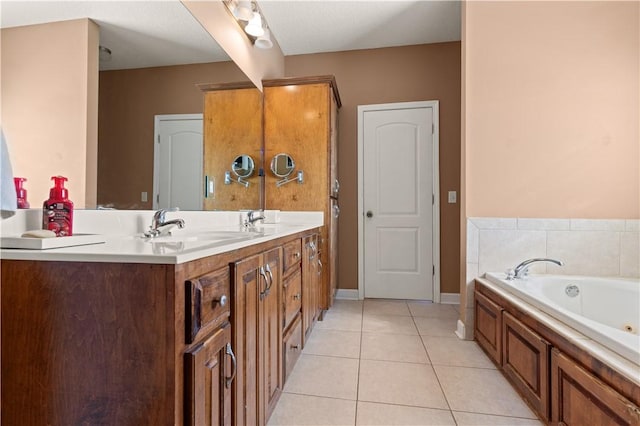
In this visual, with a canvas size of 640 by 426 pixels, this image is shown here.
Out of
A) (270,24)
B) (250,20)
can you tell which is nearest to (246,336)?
(250,20)

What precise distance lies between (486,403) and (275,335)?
3.38 feet

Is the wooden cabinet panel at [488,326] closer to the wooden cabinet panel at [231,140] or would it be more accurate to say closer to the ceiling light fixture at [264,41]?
the wooden cabinet panel at [231,140]

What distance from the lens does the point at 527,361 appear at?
1.39m

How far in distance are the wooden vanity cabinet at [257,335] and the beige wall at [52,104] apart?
609mm

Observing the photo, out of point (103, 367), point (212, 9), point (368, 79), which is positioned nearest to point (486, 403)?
point (103, 367)

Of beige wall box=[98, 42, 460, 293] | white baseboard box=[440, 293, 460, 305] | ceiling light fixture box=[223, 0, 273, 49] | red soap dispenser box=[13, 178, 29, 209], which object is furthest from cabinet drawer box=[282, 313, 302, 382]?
ceiling light fixture box=[223, 0, 273, 49]

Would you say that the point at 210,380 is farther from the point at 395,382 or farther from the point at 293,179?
the point at 293,179

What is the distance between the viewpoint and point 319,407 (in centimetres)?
137

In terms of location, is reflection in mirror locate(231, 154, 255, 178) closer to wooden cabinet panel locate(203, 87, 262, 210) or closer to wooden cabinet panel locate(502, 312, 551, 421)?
wooden cabinet panel locate(203, 87, 262, 210)

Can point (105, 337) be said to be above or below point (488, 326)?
above

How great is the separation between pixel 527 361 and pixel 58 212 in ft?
6.15

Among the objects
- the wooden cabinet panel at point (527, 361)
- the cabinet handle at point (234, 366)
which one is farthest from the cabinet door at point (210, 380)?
the wooden cabinet panel at point (527, 361)

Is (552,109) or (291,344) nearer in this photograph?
(291,344)

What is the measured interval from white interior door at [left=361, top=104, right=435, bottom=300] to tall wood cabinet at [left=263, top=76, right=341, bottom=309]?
585 mm
